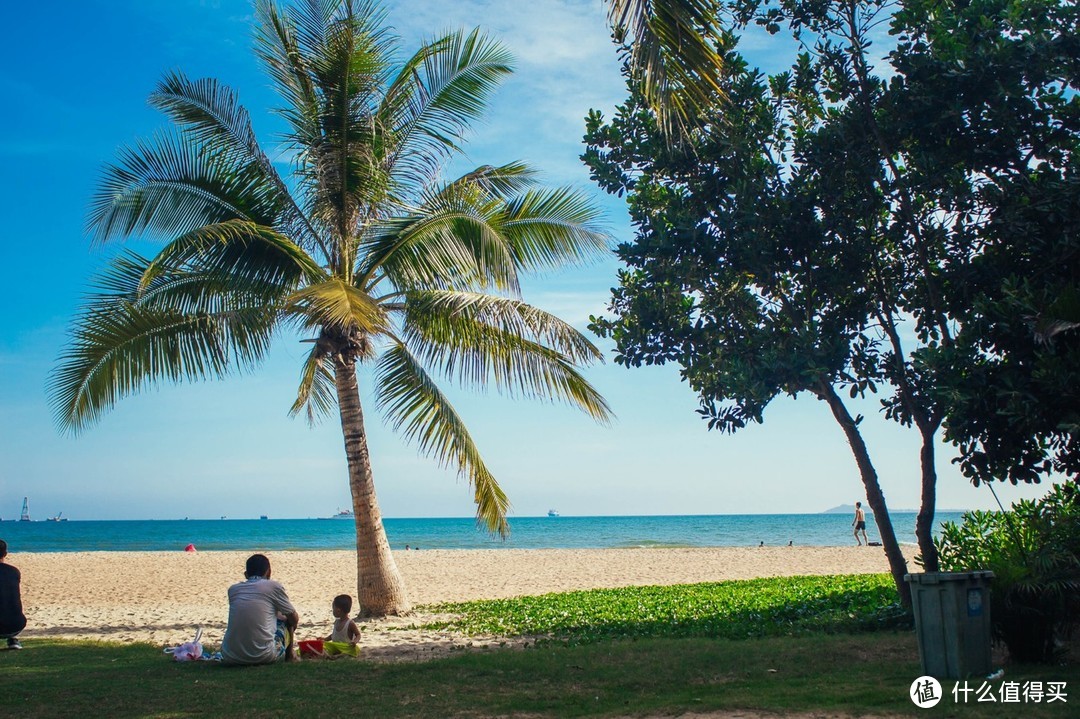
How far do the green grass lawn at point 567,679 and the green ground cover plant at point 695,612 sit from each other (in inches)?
2.5

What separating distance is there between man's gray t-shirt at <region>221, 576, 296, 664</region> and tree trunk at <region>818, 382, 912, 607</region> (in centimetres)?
646

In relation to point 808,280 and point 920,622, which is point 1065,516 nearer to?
point 920,622

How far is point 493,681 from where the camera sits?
289 inches

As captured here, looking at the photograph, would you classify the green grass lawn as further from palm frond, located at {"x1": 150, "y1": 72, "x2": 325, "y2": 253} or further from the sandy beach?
palm frond, located at {"x1": 150, "y1": 72, "x2": 325, "y2": 253}

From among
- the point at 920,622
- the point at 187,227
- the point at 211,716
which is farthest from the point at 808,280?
the point at 187,227

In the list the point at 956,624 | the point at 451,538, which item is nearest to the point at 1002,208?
the point at 956,624

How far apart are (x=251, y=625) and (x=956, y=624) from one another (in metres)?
6.08

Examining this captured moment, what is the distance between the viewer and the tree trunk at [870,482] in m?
10.2

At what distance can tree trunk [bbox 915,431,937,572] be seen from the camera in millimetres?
9797

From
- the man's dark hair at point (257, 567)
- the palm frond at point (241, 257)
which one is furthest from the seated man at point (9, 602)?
the palm frond at point (241, 257)

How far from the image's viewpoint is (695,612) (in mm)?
12117

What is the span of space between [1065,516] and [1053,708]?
2.63m

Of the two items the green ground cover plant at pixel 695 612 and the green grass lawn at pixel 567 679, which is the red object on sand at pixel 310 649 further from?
the green ground cover plant at pixel 695 612

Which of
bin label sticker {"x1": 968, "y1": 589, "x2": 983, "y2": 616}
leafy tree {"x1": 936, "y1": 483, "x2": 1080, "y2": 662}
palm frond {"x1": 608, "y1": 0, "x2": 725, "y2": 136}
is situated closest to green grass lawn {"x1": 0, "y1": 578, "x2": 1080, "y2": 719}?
leafy tree {"x1": 936, "y1": 483, "x2": 1080, "y2": 662}
